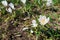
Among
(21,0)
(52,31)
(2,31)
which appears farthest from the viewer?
(21,0)

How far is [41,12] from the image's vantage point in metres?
3.08

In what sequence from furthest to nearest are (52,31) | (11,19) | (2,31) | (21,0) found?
1. (21,0)
2. (11,19)
3. (2,31)
4. (52,31)

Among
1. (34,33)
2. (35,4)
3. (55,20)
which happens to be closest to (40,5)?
(35,4)

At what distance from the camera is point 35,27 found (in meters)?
2.69

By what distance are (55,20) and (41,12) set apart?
0.26 meters

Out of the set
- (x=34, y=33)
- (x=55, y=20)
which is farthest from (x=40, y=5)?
(x=34, y=33)

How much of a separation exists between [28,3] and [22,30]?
1.85ft

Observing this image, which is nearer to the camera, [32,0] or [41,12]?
[41,12]

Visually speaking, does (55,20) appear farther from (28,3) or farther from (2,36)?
(2,36)

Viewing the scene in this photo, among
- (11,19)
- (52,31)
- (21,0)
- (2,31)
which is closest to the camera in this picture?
(52,31)

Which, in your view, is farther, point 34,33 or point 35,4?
point 35,4

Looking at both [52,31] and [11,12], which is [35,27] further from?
[11,12]

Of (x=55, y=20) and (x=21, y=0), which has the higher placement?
(x=21, y=0)

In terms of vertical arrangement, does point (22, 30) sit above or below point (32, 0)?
below
